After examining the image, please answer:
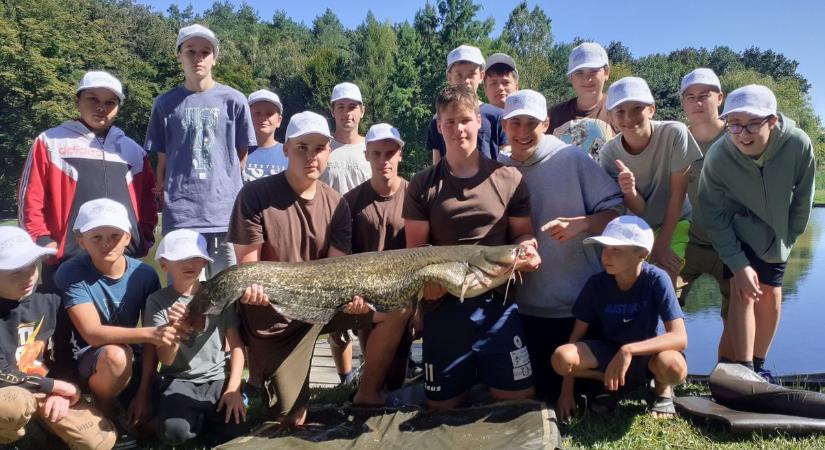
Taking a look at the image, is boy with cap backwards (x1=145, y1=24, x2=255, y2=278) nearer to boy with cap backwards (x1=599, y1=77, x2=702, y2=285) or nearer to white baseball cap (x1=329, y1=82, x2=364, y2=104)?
white baseball cap (x1=329, y1=82, x2=364, y2=104)

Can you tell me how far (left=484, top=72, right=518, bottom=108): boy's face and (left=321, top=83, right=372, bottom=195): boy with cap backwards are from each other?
142 centimetres

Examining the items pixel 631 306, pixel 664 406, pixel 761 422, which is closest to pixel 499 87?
pixel 631 306

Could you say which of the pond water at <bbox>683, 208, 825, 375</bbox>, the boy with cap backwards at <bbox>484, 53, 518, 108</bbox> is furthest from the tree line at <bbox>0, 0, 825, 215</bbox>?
the boy with cap backwards at <bbox>484, 53, 518, 108</bbox>

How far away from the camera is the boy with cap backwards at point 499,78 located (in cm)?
654

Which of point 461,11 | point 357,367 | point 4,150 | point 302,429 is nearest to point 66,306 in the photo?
point 302,429

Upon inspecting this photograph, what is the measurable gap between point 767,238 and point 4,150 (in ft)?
184

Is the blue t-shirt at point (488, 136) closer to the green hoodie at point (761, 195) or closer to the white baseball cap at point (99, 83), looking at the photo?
the green hoodie at point (761, 195)

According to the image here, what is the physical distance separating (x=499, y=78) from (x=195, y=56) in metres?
3.09

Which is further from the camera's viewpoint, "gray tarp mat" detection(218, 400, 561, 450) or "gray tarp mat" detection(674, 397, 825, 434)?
"gray tarp mat" detection(674, 397, 825, 434)

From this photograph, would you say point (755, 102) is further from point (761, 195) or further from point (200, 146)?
point (200, 146)

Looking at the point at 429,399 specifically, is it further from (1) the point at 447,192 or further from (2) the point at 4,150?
(2) the point at 4,150

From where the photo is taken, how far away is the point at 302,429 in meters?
4.54

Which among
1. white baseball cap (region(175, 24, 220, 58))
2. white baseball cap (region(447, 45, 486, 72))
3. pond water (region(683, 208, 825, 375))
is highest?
white baseball cap (region(175, 24, 220, 58))

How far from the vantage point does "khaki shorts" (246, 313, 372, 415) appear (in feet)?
15.1
